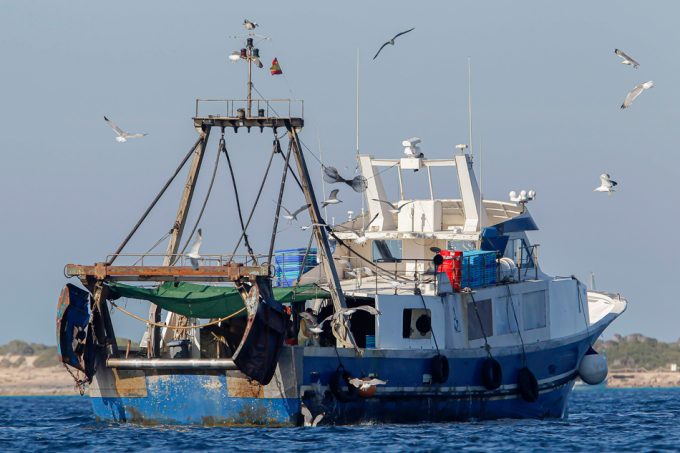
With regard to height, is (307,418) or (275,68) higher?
(275,68)

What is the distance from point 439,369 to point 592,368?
7782 mm

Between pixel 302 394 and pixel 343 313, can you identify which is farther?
pixel 343 313

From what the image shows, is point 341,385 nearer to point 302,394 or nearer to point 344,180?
point 302,394

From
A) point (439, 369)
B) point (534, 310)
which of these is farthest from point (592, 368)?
point (439, 369)

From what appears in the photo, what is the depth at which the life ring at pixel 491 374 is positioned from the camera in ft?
134

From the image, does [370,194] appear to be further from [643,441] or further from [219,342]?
[643,441]

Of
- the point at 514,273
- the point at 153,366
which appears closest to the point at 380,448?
the point at 153,366

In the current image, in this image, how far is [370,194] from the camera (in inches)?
1767

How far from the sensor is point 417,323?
39938 millimetres

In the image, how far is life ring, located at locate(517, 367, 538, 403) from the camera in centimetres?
4228

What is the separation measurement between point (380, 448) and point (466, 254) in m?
8.97

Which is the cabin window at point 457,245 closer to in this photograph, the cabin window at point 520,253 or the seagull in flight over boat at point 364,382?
the cabin window at point 520,253

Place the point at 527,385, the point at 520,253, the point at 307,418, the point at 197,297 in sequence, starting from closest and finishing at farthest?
1. the point at 307,418
2. the point at 197,297
3. the point at 527,385
4. the point at 520,253

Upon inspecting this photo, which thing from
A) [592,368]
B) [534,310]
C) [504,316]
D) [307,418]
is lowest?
[307,418]
